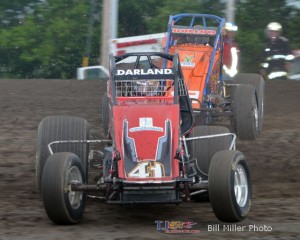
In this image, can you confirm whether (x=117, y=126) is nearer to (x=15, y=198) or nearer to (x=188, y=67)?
(x=15, y=198)

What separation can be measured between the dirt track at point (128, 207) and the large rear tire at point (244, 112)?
195 millimetres

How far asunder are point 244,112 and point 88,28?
16779 mm

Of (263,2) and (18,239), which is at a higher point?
(263,2)

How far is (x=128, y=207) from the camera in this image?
29.8 feet

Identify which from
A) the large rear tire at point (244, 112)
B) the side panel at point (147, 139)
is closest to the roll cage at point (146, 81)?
the side panel at point (147, 139)

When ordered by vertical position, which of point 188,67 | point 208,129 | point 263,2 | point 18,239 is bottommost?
point 18,239

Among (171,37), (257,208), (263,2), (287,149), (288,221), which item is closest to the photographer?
(288,221)

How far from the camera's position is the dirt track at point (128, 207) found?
25.9ft

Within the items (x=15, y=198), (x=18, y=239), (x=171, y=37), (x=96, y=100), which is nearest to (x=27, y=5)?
(x=96, y=100)

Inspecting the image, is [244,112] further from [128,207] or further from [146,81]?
[128,207]

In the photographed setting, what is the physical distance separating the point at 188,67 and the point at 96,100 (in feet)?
15.0

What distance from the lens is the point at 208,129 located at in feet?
30.1

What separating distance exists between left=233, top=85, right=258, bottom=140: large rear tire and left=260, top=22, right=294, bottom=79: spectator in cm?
784

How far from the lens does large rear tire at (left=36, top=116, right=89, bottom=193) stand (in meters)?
9.12
